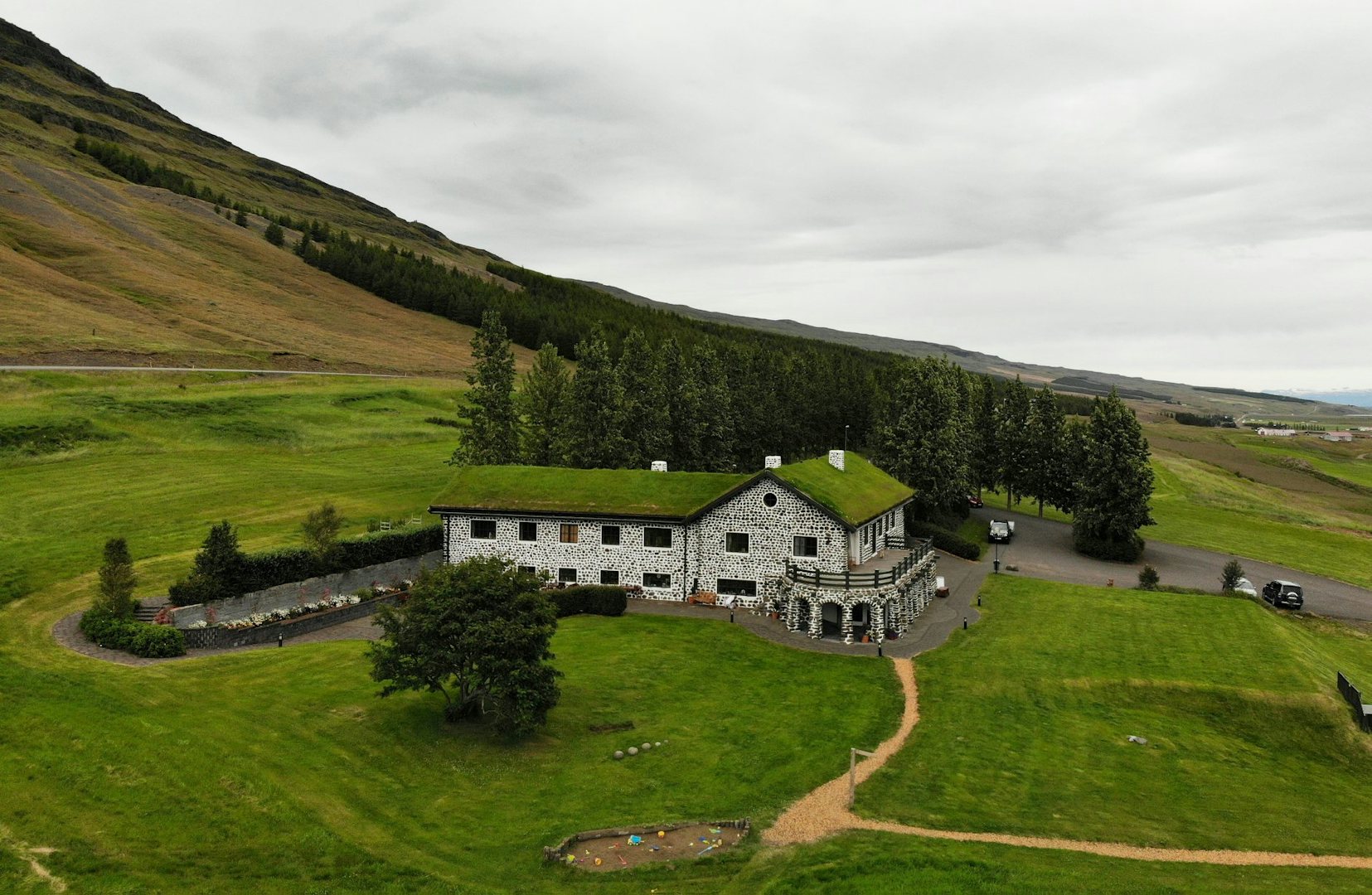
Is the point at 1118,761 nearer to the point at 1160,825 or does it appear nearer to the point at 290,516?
the point at 1160,825

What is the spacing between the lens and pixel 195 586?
1532 inches

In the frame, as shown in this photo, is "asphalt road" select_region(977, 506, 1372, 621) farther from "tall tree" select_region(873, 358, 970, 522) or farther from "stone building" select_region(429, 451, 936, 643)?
"stone building" select_region(429, 451, 936, 643)

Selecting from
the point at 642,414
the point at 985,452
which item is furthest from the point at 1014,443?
the point at 642,414

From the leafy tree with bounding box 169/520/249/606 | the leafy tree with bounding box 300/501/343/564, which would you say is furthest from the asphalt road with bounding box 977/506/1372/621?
the leafy tree with bounding box 169/520/249/606

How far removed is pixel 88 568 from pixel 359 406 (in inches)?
2201

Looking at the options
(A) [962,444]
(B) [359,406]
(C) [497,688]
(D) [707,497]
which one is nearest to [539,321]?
(B) [359,406]

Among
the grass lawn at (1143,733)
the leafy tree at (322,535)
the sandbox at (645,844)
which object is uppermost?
the leafy tree at (322,535)

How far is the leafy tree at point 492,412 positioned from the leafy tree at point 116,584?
3114cm

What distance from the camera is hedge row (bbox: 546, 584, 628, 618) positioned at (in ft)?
151

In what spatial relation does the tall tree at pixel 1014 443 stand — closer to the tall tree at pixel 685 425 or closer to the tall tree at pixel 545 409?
the tall tree at pixel 685 425

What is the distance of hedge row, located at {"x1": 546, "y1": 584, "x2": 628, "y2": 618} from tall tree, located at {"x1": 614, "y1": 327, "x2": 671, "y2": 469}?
72.9 feet

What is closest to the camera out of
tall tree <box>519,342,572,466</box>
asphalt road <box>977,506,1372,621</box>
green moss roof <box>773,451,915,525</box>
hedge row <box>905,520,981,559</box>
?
green moss roof <box>773,451,915,525</box>

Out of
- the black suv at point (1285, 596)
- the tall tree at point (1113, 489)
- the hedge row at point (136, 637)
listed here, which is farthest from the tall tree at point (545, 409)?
the black suv at point (1285, 596)

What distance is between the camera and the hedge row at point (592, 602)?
46.1 meters
